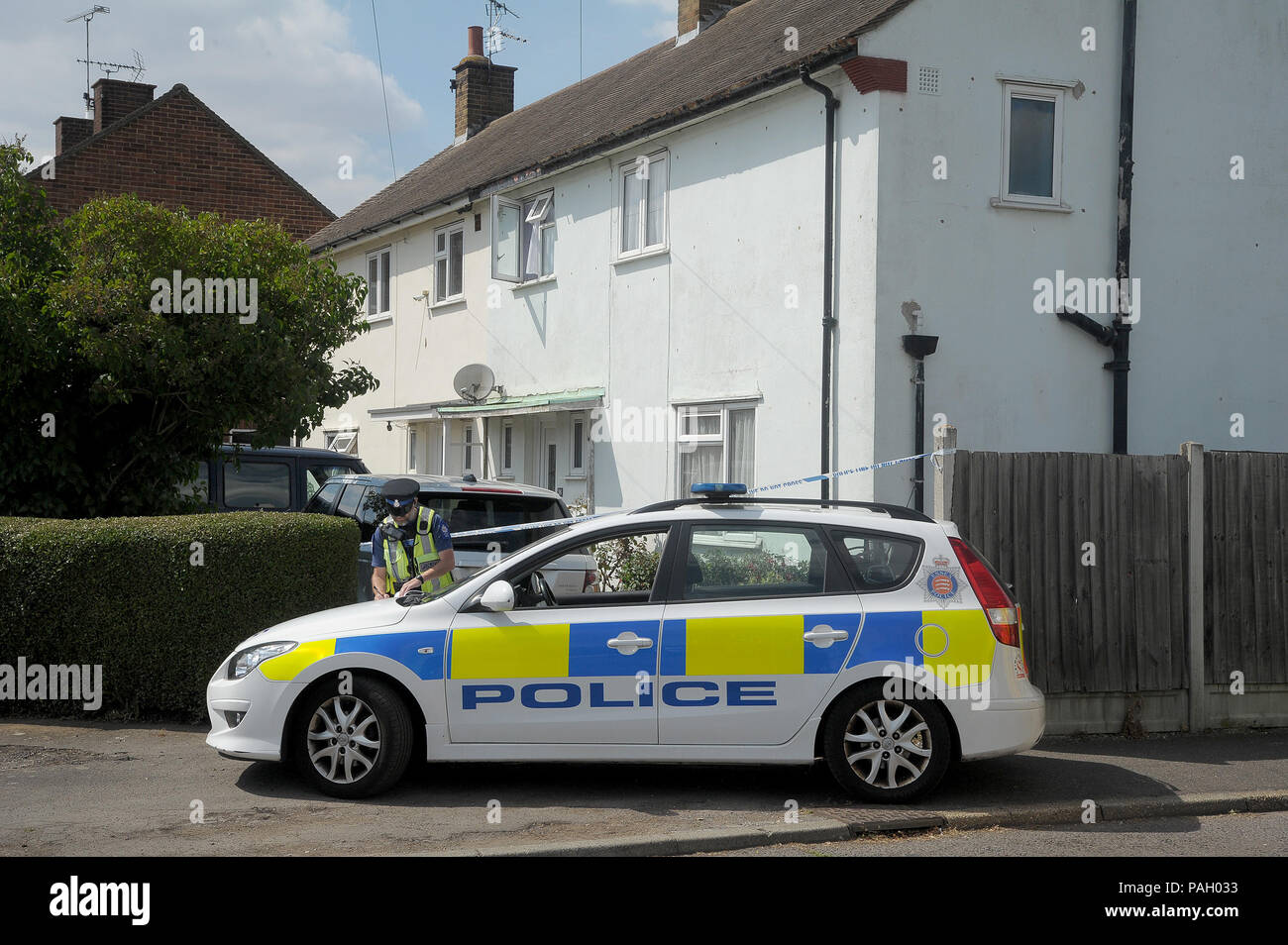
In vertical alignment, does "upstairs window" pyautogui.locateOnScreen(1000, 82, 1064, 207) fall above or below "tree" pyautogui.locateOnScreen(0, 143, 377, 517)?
above

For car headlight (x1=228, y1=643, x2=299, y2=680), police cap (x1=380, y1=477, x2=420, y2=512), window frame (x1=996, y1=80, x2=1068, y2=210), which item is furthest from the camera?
window frame (x1=996, y1=80, x2=1068, y2=210)

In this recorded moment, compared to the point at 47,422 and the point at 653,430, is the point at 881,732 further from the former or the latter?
the point at 653,430

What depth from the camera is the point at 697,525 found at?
719cm

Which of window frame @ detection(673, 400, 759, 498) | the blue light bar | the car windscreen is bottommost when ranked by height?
the car windscreen

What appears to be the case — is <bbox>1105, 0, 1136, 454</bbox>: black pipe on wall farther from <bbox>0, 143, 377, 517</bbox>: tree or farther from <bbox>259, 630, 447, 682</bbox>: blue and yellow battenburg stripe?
<bbox>259, 630, 447, 682</bbox>: blue and yellow battenburg stripe

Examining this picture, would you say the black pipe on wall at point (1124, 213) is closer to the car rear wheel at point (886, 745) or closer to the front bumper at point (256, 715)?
the car rear wheel at point (886, 745)

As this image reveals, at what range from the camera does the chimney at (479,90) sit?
27.7m

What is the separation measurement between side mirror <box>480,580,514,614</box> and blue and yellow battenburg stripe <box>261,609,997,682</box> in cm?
16

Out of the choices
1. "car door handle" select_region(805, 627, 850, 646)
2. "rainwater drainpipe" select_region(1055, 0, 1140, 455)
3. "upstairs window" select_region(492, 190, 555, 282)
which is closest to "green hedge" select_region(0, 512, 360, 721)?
"car door handle" select_region(805, 627, 850, 646)

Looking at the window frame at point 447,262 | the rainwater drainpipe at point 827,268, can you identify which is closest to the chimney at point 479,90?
the window frame at point 447,262

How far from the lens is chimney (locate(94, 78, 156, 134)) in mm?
31984

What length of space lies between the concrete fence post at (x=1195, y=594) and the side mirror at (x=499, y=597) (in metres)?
5.05

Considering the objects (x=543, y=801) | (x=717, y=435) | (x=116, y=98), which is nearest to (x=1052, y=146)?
(x=717, y=435)
